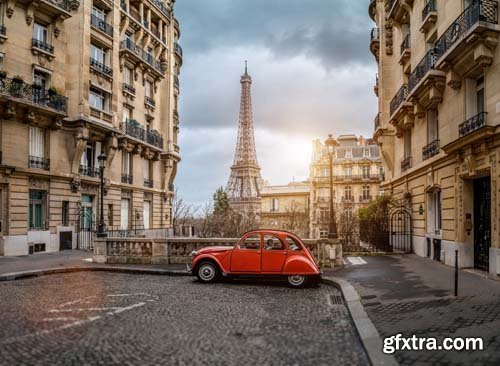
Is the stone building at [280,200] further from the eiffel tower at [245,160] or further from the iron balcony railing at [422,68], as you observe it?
the iron balcony railing at [422,68]

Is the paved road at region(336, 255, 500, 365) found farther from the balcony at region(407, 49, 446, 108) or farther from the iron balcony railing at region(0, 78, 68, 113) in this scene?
the iron balcony railing at region(0, 78, 68, 113)

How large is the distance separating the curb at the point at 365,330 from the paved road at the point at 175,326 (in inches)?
5.6

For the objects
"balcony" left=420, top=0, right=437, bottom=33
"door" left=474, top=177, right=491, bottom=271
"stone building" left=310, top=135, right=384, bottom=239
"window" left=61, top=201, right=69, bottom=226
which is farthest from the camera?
"stone building" left=310, top=135, right=384, bottom=239

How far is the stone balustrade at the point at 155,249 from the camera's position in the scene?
15.8 meters

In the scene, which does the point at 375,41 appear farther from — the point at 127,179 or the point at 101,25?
the point at 127,179

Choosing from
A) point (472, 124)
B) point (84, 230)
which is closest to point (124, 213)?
point (84, 230)

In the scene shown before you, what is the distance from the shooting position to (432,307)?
826 centimetres

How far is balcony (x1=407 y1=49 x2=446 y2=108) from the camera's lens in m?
16.3

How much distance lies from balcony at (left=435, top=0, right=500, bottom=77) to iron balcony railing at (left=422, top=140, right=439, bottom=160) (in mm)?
3668

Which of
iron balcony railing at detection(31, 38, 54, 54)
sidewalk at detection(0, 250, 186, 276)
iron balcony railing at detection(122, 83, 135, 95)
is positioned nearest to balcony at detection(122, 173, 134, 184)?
iron balcony railing at detection(122, 83, 135, 95)

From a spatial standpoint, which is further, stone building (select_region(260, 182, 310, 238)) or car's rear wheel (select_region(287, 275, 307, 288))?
stone building (select_region(260, 182, 310, 238))

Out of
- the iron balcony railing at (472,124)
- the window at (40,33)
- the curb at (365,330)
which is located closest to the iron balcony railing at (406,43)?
the iron balcony railing at (472,124)

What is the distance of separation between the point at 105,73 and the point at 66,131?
5.49 meters

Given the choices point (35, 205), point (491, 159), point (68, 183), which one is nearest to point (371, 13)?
point (491, 159)
